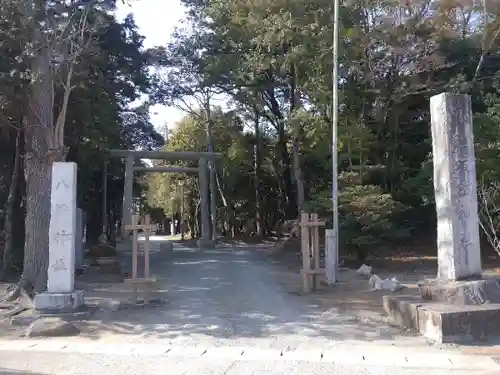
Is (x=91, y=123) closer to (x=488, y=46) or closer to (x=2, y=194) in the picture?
(x=2, y=194)

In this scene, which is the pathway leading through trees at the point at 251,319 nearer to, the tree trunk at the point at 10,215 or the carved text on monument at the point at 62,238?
the carved text on monument at the point at 62,238

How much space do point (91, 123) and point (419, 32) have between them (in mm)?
11296

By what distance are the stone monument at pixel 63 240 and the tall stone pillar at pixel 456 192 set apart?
6715 mm

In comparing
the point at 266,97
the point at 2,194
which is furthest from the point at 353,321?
the point at 266,97

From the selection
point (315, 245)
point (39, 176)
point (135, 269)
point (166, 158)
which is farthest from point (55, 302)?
point (166, 158)

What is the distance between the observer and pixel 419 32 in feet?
63.1

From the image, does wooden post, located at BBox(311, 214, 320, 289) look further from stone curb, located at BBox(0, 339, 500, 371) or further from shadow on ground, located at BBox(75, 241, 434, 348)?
stone curb, located at BBox(0, 339, 500, 371)

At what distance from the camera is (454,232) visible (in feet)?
30.9

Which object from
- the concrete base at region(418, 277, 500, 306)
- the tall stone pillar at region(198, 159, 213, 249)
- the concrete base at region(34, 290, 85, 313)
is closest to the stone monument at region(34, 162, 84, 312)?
the concrete base at region(34, 290, 85, 313)

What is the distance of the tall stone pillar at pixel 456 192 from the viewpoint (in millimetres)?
9430

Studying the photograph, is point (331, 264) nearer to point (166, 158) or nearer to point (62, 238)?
point (62, 238)

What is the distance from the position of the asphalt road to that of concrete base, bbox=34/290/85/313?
1.00 m

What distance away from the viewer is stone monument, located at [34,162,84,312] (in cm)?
1052

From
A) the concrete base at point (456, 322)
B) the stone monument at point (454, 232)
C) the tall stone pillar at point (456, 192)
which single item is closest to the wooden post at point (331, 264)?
the stone monument at point (454, 232)
